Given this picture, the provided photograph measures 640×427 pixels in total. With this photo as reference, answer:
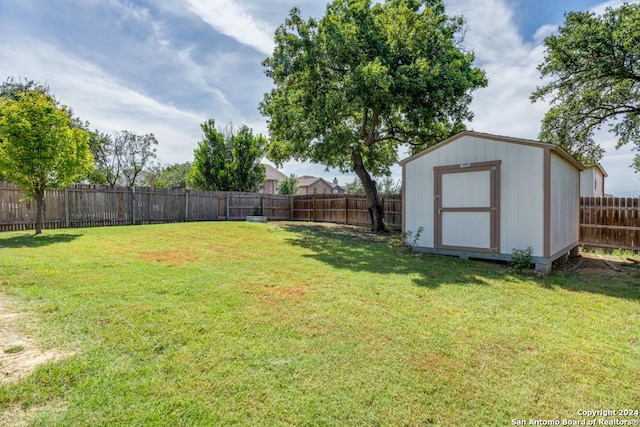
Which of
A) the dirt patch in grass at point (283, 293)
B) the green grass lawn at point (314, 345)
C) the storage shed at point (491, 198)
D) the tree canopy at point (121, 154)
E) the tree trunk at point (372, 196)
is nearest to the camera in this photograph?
the green grass lawn at point (314, 345)

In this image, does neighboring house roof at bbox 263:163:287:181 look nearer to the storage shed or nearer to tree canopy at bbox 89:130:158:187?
tree canopy at bbox 89:130:158:187

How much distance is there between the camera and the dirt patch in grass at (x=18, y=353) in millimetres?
2188

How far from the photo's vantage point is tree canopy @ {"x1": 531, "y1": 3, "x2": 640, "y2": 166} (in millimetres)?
9539

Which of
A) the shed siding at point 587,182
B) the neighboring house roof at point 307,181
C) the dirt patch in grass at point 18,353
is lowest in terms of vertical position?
the dirt patch in grass at point 18,353

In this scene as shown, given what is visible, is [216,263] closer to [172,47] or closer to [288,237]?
[288,237]

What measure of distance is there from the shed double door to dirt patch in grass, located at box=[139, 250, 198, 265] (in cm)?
555

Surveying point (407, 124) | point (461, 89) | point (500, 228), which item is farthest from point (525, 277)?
point (407, 124)

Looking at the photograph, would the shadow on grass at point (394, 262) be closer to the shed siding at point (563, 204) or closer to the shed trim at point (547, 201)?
the shed trim at point (547, 201)

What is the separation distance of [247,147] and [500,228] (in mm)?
17290

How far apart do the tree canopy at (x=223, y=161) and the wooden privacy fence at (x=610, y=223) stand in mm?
17028

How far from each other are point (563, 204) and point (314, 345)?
24.0 feet

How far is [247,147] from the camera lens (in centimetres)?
2078

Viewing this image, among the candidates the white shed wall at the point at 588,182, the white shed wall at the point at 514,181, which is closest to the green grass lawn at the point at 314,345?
the white shed wall at the point at 514,181

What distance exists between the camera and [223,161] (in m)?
20.5
